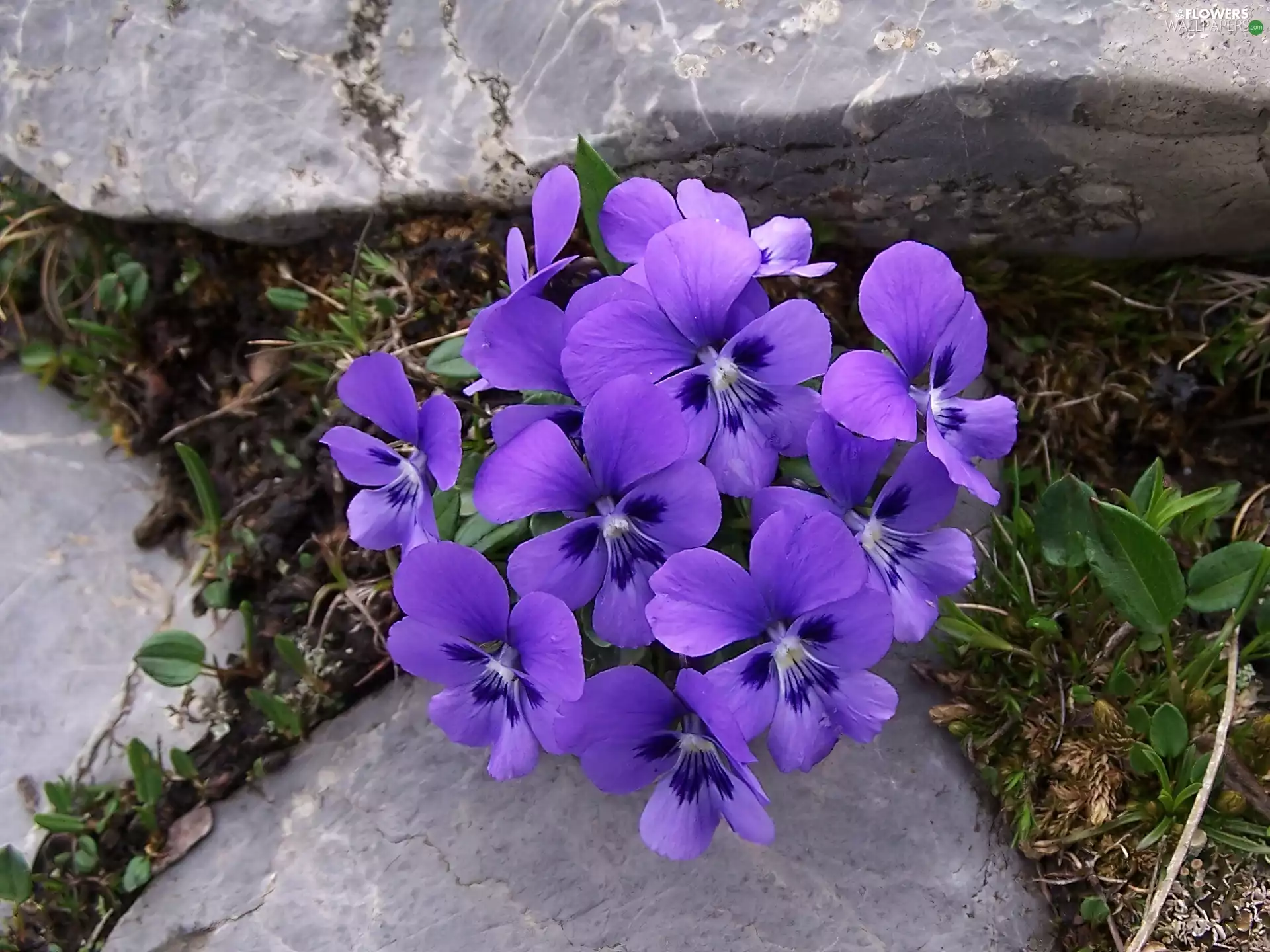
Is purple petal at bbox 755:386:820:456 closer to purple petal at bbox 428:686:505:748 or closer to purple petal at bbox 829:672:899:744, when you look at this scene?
purple petal at bbox 829:672:899:744

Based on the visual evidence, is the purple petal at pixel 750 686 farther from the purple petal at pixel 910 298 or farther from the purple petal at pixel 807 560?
the purple petal at pixel 910 298

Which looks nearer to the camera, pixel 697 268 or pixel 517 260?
pixel 697 268

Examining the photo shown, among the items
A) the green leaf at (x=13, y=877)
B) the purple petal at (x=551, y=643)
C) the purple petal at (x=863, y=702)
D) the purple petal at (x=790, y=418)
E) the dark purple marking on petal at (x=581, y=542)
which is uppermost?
the purple petal at (x=790, y=418)

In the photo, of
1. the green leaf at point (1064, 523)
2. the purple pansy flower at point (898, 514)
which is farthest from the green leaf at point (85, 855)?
the green leaf at point (1064, 523)

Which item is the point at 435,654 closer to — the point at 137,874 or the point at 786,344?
the point at 786,344

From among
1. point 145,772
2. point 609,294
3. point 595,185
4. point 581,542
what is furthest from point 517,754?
point 145,772

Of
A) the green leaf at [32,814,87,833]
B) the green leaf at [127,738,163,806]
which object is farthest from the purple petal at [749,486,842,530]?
the green leaf at [32,814,87,833]

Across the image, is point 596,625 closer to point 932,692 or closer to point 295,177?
point 932,692
